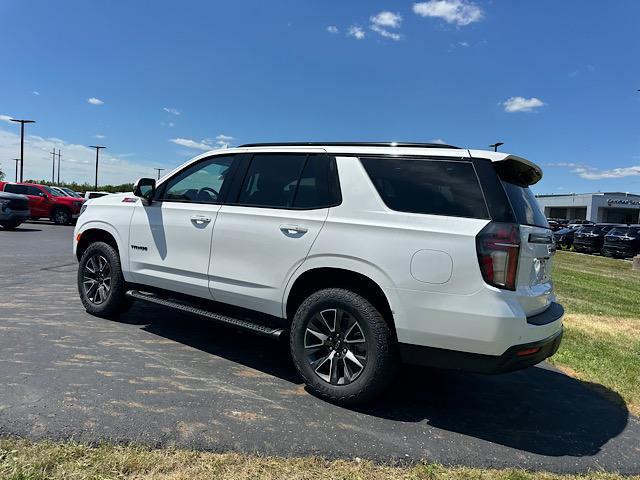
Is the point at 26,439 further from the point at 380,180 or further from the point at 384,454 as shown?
the point at 380,180

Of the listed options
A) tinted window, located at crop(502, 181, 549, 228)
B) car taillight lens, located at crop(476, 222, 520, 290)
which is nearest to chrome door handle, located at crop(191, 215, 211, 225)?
car taillight lens, located at crop(476, 222, 520, 290)

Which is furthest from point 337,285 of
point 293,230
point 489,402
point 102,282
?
point 102,282

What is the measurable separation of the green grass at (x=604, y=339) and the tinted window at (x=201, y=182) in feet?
13.2

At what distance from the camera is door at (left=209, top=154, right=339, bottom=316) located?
3.82m

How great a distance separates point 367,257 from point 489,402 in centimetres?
171

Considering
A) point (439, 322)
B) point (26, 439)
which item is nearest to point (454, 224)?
point (439, 322)

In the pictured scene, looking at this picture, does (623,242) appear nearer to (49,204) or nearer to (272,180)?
(272,180)

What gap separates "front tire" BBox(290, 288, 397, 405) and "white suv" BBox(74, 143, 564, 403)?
0.03 ft

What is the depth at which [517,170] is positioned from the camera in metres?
3.54

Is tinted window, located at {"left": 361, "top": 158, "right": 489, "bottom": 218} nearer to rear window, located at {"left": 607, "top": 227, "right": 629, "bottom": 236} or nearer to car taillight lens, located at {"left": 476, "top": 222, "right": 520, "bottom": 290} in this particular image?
car taillight lens, located at {"left": 476, "top": 222, "right": 520, "bottom": 290}

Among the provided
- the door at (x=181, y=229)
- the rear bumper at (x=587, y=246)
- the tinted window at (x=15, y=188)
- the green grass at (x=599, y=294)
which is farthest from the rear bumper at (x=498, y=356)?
the rear bumper at (x=587, y=246)

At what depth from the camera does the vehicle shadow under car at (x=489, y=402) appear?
11.2 ft

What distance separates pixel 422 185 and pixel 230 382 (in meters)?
2.19

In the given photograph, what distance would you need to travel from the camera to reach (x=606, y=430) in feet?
11.8
